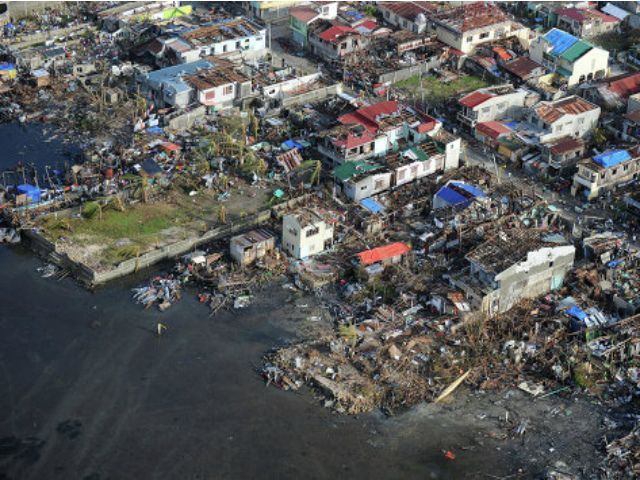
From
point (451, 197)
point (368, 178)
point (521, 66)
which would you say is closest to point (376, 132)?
point (368, 178)

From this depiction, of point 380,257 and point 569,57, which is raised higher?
point 569,57

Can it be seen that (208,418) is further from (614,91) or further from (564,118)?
(614,91)

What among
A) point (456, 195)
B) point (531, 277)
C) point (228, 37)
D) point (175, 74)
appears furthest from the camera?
point (228, 37)

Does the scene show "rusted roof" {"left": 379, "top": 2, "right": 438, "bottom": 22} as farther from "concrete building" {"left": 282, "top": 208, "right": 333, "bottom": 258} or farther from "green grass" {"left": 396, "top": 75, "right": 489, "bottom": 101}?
"concrete building" {"left": 282, "top": 208, "right": 333, "bottom": 258}

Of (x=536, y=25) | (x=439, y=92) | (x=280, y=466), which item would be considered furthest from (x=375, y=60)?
(x=280, y=466)

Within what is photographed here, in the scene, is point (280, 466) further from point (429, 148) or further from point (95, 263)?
point (429, 148)

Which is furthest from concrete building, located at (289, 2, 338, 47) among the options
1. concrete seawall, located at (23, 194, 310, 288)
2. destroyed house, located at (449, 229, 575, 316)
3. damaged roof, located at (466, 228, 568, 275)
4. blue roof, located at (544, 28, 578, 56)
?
destroyed house, located at (449, 229, 575, 316)

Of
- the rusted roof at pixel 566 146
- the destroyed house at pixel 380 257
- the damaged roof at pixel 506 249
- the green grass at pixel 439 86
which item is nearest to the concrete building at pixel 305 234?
the destroyed house at pixel 380 257
